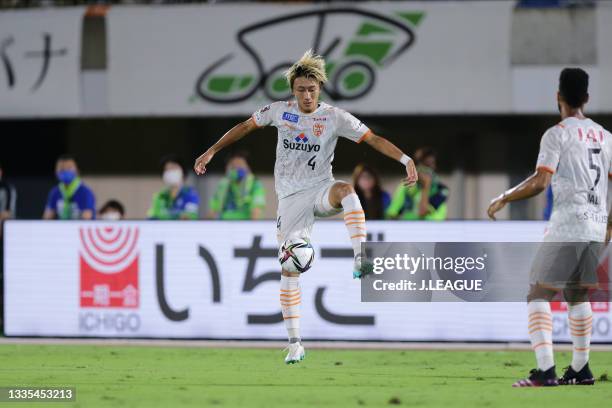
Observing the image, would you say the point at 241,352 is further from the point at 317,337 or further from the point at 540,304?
the point at 540,304

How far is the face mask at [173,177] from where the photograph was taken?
47.4ft

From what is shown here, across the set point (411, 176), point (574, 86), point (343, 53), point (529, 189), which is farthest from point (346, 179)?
point (529, 189)

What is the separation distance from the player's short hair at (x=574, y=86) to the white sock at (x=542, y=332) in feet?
4.51

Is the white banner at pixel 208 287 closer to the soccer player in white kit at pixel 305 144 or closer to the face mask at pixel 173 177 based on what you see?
the face mask at pixel 173 177

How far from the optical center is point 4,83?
19.6m

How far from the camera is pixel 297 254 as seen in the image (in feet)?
31.1

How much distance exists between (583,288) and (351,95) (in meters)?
10.5

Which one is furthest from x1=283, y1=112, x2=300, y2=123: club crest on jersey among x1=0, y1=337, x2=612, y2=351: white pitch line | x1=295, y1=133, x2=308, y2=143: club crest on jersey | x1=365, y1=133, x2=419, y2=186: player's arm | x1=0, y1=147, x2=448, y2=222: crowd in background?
x1=0, y1=147, x2=448, y2=222: crowd in background

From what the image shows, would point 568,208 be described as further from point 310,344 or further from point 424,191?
point 424,191

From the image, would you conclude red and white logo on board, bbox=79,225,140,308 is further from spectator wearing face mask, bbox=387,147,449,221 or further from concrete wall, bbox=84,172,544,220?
concrete wall, bbox=84,172,544,220

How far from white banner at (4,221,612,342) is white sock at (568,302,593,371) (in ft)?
12.7

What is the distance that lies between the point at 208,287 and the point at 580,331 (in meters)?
5.30

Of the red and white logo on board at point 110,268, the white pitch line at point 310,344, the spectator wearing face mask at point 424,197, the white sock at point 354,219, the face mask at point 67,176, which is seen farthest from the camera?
the face mask at point 67,176

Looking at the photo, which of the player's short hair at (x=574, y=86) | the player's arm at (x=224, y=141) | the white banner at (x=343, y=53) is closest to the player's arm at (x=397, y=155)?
the player's arm at (x=224, y=141)
